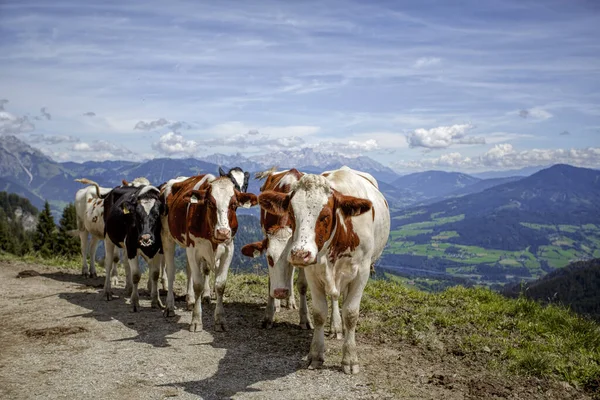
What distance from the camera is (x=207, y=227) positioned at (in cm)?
974

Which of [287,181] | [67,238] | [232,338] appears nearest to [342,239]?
[287,181]

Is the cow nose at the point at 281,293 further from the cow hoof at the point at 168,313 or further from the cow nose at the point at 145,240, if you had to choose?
the cow hoof at the point at 168,313

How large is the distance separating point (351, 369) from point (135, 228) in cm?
649

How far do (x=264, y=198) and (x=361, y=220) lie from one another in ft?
5.53

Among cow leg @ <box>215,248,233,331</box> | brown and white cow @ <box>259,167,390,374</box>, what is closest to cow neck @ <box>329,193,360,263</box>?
brown and white cow @ <box>259,167,390,374</box>

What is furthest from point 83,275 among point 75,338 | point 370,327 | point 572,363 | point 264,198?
point 572,363

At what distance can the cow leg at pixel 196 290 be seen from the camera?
32.1 feet

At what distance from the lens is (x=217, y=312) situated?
10.0 m

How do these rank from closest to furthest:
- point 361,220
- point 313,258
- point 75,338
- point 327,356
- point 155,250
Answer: point 313,258 → point 361,220 → point 327,356 → point 75,338 → point 155,250

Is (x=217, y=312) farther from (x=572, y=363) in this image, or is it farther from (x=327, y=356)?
(x=572, y=363)

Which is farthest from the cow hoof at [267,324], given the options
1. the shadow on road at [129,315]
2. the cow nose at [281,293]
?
the cow nose at [281,293]

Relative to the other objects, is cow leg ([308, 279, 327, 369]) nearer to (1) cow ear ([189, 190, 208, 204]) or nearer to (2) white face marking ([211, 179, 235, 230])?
(2) white face marking ([211, 179, 235, 230])

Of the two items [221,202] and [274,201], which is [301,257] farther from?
[221,202]

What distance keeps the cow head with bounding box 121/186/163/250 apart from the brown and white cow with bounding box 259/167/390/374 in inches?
166
